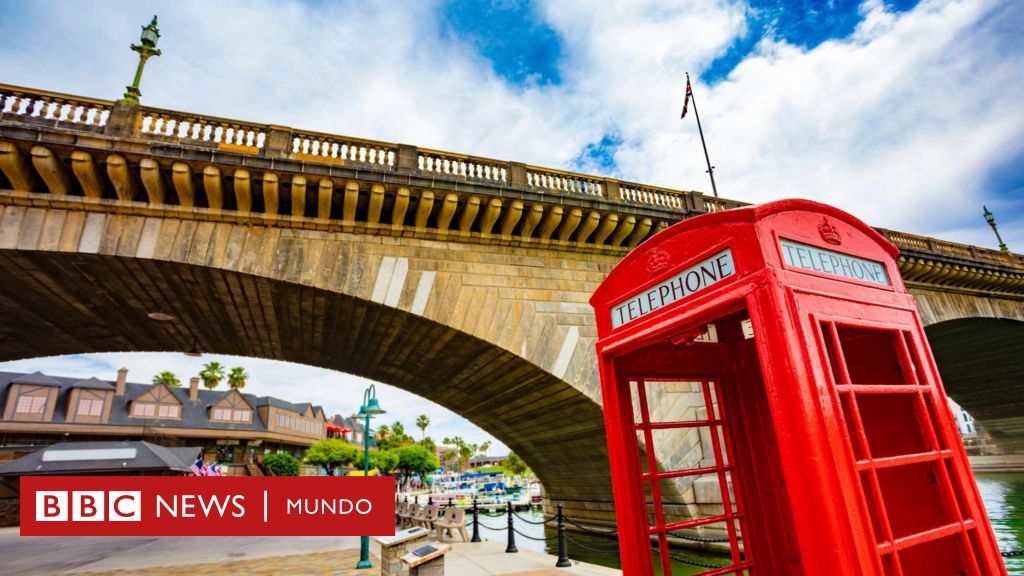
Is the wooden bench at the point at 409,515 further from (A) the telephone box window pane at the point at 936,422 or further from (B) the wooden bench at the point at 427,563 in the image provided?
(A) the telephone box window pane at the point at 936,422

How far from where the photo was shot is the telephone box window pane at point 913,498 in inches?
94.3

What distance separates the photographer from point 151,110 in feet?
28.1

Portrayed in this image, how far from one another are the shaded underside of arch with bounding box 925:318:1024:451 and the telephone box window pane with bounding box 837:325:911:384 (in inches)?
725

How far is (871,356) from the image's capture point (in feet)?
9.17

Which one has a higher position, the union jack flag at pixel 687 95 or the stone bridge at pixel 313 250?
the union jack flag at pixel 687 95

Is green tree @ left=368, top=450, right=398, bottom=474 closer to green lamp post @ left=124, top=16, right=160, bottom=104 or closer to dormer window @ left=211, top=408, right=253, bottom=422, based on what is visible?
dormer window @ left=211, top=408, right=253, bottom=422

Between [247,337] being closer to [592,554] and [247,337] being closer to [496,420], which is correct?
[496,420]

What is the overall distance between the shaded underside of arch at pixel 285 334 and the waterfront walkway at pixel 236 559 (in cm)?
311

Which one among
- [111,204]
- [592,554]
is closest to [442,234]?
[111,204]

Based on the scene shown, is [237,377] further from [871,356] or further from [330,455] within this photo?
[871,356]

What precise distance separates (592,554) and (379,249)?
394 inches

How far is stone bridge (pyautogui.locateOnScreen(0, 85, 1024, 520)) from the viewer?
788 cm

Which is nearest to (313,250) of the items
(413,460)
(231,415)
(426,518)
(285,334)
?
(285,334)

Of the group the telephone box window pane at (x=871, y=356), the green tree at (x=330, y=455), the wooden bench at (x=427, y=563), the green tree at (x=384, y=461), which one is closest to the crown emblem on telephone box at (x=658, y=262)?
the telephone box window pane at (x=871, y=356)
